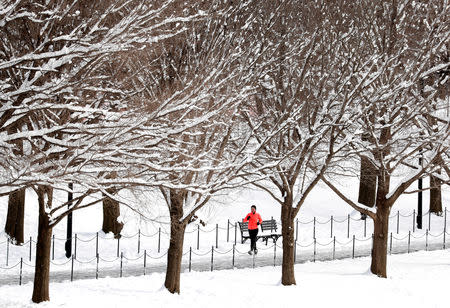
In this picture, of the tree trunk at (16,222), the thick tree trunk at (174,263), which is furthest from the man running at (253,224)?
the tree trunk at (16,222)

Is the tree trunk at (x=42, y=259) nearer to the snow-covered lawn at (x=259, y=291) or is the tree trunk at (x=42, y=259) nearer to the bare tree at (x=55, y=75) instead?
the snow-covered lawn at (x=259, y=291)

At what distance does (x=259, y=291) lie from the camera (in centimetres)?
1543

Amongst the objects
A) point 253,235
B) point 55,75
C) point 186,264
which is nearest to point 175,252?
point 186,264

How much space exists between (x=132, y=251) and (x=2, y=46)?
1232cm

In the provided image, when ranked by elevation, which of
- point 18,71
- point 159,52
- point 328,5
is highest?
point 328,5

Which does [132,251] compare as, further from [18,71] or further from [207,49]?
[18,71]

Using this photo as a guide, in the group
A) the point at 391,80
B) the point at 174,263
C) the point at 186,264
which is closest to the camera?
the point at 174,263

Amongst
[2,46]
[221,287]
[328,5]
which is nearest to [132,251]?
[221,287]

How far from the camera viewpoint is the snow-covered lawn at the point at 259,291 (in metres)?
14.1

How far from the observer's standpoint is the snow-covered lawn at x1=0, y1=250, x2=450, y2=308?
555 inches

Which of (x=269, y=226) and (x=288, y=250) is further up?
(x=288, y=250)

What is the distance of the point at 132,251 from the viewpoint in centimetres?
2177

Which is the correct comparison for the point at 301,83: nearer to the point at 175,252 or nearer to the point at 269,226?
the point at 175,252

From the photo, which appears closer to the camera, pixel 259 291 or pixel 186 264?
pixel 259 291
